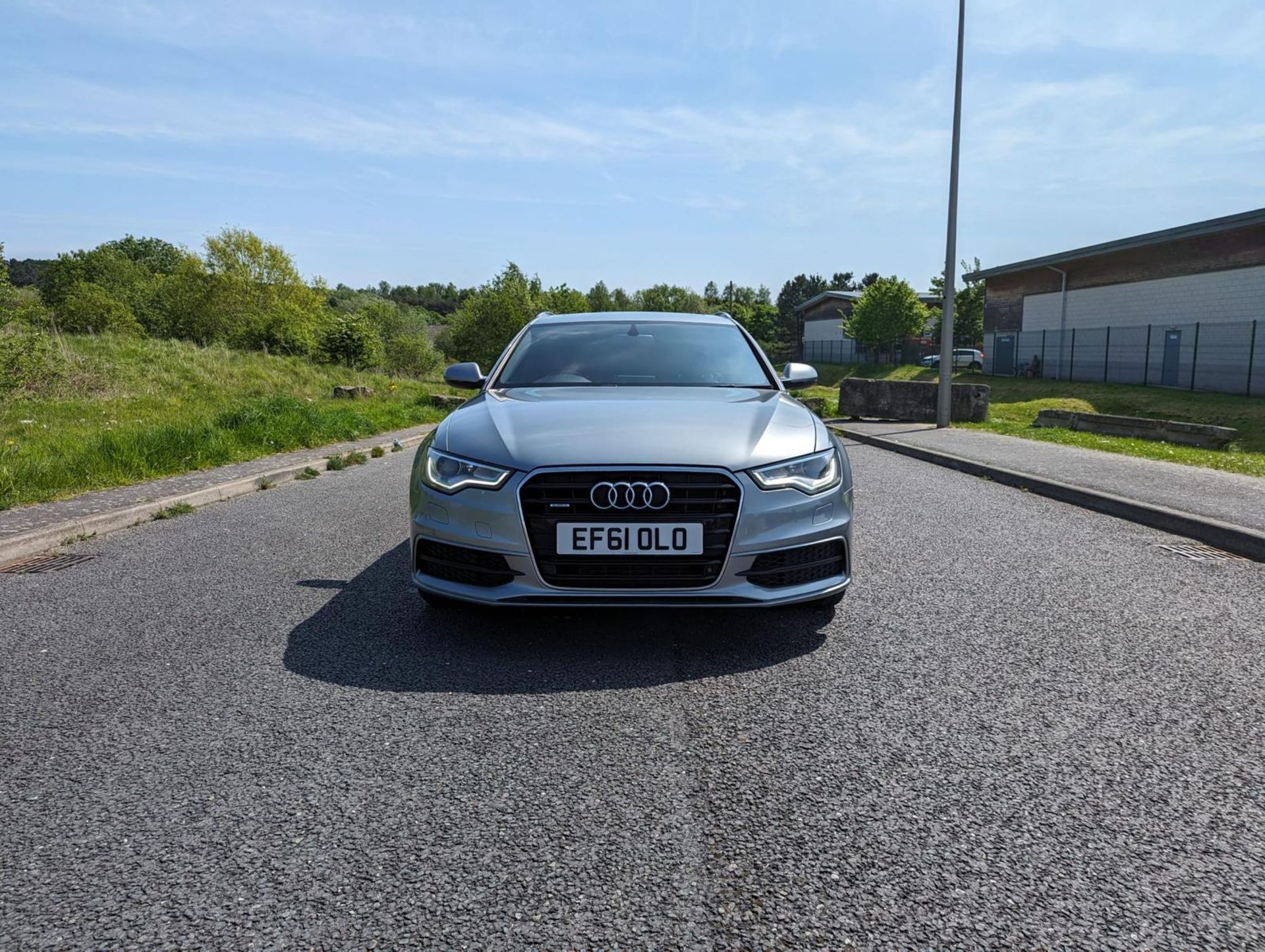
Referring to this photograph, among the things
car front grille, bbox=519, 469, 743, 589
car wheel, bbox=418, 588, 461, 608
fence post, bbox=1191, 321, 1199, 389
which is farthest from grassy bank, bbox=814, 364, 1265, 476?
car wheel, bbox=418, 588, 461, 608

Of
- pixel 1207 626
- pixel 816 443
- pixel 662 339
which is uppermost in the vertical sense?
pixel 662 339

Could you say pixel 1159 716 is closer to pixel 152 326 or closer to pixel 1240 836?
pixel 1240 836

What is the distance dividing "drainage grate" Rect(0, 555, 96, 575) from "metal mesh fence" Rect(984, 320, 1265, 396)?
25.5 meters

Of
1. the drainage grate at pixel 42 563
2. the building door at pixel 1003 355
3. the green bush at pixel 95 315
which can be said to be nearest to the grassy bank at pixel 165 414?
the drainage grate at pixel 42 563

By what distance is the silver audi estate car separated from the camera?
11.0 feet

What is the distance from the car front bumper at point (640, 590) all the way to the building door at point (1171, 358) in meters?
27.8

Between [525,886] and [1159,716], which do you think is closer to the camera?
[525,886]

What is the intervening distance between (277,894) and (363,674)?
1.44 metres

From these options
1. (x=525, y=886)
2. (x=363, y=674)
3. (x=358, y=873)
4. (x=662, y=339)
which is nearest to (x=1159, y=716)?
(x=525, y=886)

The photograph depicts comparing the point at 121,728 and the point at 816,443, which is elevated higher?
the point at 816,443

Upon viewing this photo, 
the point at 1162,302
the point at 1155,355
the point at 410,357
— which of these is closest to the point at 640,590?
the point at 1155,355

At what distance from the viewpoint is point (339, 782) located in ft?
8.06

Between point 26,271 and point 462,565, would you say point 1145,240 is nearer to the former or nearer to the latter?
point 462,565

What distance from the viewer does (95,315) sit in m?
54.9
